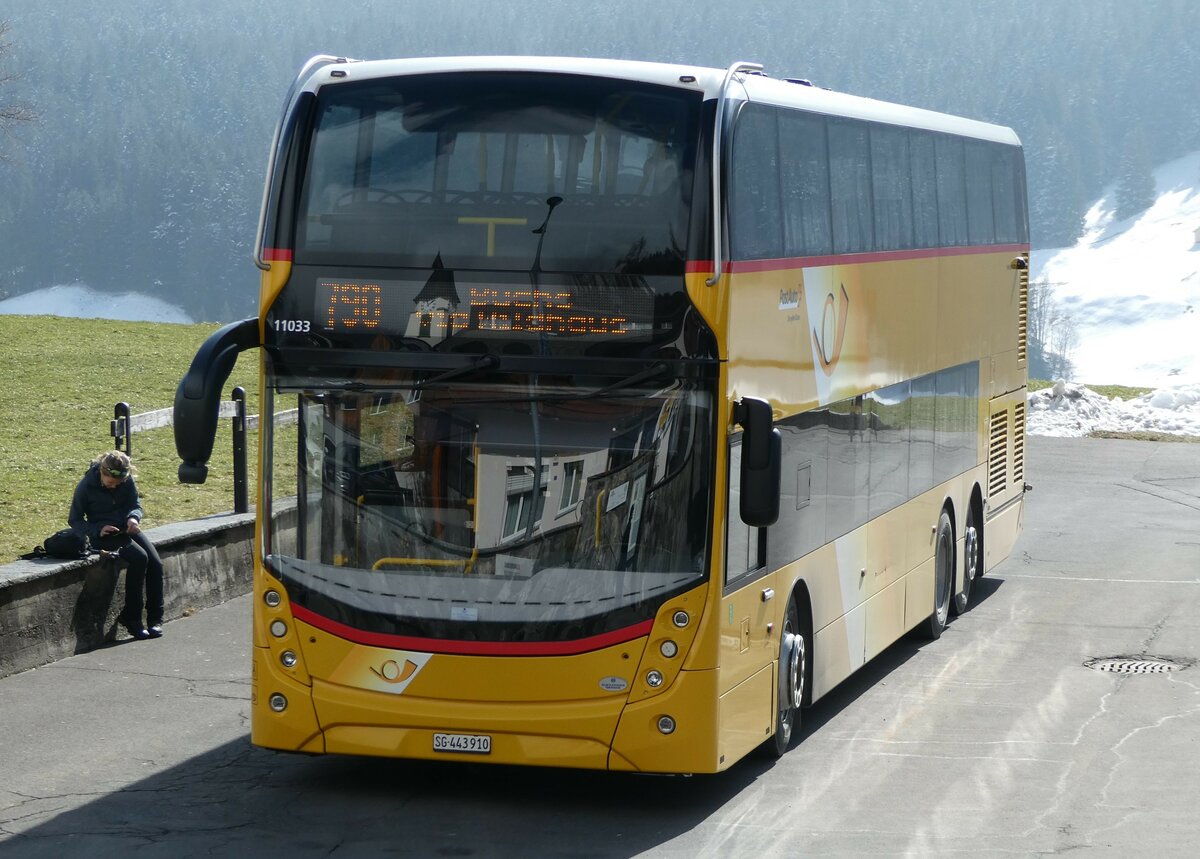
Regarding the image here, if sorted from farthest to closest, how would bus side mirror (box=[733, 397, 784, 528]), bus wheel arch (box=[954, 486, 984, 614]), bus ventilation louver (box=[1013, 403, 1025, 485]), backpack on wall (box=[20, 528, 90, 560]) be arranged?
A: 1. bus ventilation louver (box=[1013, 403, 1025, 485])
2. bus wheel arch (box=[954, 486, 984, 614])
3. backpack on wall (box=[20, 528, 90, 560])
4. bus side mirror (box=[733, 397, 784, 528])

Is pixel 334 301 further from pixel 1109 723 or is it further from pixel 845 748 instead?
pixel 1109 723

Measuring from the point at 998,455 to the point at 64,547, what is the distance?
900cm

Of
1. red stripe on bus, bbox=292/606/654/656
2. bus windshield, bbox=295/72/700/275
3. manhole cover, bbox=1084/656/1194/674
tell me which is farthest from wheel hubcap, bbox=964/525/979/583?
bus windshield, bbox=295/72/700/275

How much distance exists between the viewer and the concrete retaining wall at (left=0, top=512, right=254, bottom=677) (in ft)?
41.1

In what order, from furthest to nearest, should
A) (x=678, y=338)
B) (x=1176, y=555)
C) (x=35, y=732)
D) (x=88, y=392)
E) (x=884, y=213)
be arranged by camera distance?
(x=88, y=392) → (x=1176, y=555) → (x=884, y=213) → (x=35, y=732) → (x=678, y=338)

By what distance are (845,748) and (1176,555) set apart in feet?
37.3

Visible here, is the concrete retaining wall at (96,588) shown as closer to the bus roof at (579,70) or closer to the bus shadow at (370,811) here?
the bus shadow at (370,811)

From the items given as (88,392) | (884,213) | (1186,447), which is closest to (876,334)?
(884,213)

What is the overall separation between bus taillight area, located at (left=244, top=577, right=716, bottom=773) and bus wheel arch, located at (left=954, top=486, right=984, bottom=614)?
7755 millimetres

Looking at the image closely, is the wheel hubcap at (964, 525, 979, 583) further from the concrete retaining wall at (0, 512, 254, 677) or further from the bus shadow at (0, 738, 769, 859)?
the bus shadow at (0, 738, 769, 859)

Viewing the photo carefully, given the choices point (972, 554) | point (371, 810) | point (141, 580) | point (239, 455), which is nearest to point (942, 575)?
point (972, 554)

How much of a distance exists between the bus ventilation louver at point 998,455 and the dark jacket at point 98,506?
807 cm

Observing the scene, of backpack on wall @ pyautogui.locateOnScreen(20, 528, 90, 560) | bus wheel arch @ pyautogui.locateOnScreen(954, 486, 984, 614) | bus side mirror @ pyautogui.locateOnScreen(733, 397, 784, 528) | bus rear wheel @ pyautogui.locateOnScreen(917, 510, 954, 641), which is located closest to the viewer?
bus side mirror @ pyautogui.locateOnScreen(733, 397, 784, 528)

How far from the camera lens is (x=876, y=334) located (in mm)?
12391
